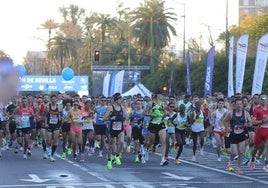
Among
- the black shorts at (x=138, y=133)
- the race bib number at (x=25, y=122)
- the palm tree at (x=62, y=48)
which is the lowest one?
the black shorts at (x=138, y=133)

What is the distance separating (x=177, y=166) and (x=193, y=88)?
3654 cm

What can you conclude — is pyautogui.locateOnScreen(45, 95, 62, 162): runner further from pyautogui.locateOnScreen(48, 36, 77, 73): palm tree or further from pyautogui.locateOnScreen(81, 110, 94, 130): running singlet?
pyautogui.locateOnScreen(48, 36, 77, 73): palm tree

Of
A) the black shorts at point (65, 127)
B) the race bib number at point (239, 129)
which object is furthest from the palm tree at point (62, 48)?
the race bib number at point (239, 129)

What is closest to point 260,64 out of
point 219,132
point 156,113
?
point 219,132

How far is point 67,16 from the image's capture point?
326ft

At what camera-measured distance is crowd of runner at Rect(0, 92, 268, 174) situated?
1628cm

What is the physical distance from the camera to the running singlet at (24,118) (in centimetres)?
2066

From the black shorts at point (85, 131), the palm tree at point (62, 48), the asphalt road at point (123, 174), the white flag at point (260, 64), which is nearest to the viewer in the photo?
the asphalt road at point (123, 174)

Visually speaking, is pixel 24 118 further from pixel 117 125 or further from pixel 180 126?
pixel 180 126

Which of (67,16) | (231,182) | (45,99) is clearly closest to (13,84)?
(231,182)

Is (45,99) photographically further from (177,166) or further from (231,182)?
(231,182)

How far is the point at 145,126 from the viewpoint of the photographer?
1930 centimetres

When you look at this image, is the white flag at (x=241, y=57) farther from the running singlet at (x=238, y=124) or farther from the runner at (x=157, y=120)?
the running singlet at (x=238, y=124)

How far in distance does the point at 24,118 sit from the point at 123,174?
6.31m
